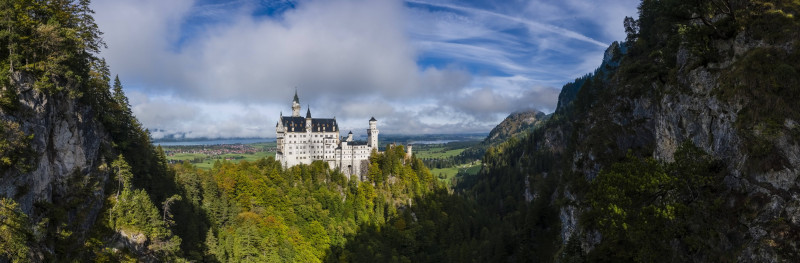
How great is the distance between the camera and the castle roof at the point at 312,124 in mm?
111562

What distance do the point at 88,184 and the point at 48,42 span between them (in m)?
16.0

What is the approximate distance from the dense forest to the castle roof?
79.7 ft

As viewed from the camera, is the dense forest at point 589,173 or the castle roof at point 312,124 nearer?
the dense forest at point 589,173

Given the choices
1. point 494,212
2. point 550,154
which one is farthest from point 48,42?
point 550,154

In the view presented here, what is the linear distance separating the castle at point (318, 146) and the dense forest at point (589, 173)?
68.7 ft

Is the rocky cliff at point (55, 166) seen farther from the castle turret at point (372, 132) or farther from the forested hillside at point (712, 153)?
the castle turret at point (372, 132)

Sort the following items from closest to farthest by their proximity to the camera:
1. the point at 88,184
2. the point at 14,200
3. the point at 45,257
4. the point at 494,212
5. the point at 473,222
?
A: the point at 14,200 → the point at 45,257 → the point at 88,184 → the point at 473,222 → the point at 494,212

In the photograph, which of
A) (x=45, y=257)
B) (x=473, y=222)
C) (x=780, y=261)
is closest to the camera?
(x=780, y=261)

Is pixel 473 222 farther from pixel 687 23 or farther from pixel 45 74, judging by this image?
pixel 45 74

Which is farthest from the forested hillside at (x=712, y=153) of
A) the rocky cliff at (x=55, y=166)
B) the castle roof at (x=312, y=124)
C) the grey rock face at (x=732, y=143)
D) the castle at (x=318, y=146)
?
the castle roof at (x=312, y=124)

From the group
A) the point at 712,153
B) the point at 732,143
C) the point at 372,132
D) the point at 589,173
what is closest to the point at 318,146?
the point at 372,132

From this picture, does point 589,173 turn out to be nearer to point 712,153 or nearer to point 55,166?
point 712,153

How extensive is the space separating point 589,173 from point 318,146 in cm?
8020

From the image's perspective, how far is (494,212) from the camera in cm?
13638
